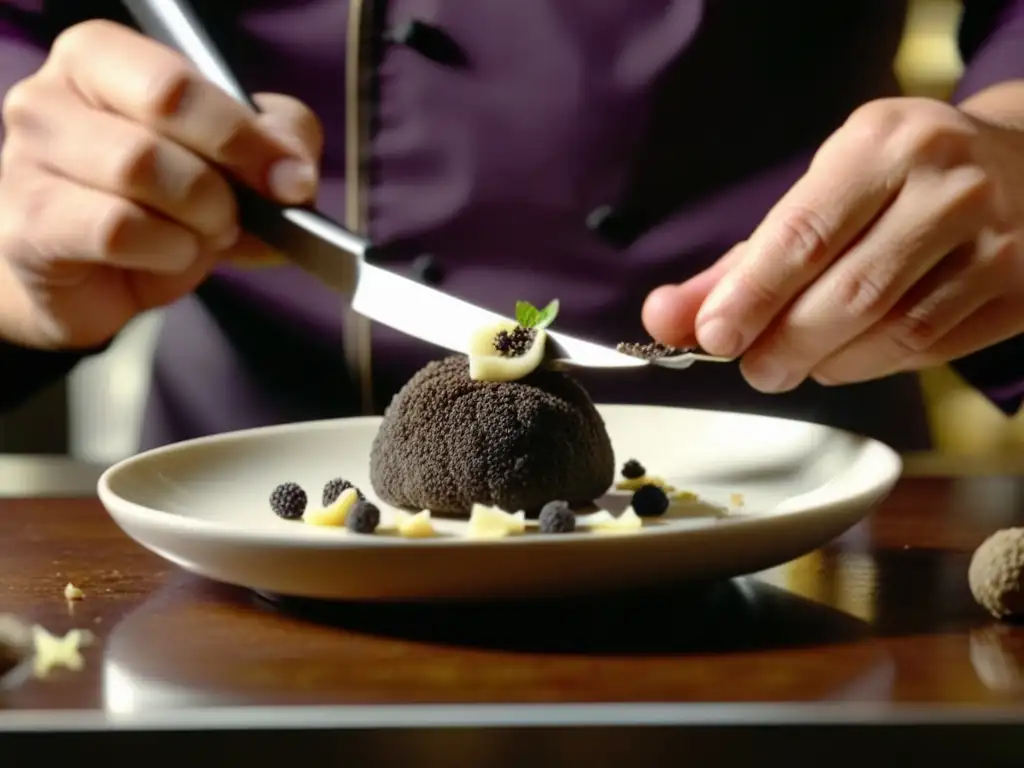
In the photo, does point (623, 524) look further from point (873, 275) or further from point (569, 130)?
point (569, 130)

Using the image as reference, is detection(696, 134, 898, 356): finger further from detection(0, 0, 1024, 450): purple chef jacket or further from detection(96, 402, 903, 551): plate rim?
detection(0, 0, 1024, 450): purple chef jacket

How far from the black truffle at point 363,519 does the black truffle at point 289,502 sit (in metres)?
0.09

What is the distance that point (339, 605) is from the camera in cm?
86

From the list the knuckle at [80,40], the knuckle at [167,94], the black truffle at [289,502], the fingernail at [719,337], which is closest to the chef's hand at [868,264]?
the fingernail at [719,337]

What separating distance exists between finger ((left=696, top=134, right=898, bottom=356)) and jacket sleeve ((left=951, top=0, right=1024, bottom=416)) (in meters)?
0.54

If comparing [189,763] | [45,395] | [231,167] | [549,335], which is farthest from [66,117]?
[45,395]

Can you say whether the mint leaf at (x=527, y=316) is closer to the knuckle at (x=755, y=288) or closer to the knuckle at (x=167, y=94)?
the knuckle at (x=755, y=288)

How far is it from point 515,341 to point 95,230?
39cm

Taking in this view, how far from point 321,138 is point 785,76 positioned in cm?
53

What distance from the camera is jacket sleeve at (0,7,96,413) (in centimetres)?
157

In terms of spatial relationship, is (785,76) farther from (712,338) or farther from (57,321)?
(57,321)

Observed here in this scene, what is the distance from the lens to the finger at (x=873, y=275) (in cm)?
106

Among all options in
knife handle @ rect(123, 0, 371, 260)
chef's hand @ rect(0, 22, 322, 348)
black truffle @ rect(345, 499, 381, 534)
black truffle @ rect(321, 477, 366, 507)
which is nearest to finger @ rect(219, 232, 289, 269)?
chef's hand @ rect(0, 22, 322, 348)

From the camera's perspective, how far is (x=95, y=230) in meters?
1.18
